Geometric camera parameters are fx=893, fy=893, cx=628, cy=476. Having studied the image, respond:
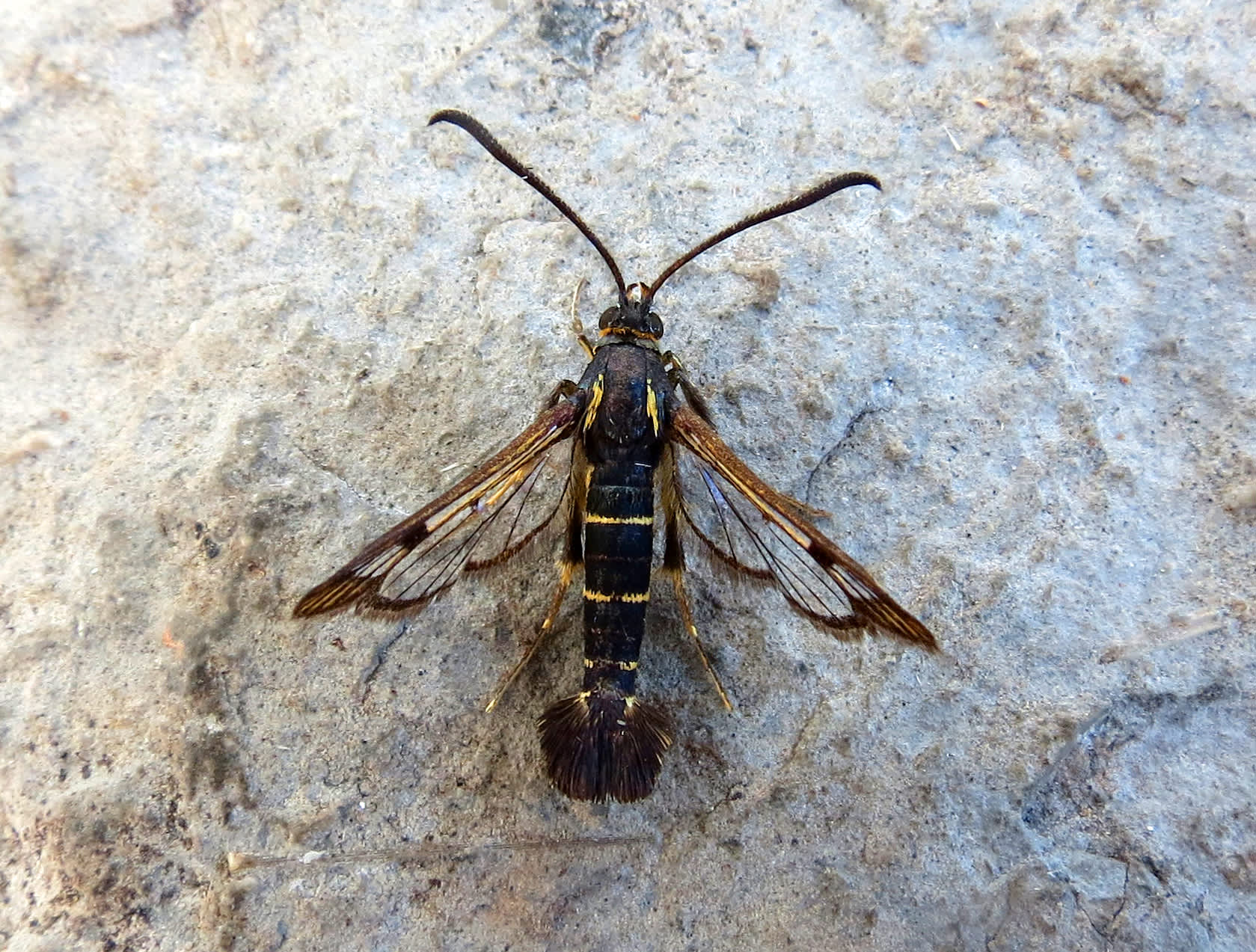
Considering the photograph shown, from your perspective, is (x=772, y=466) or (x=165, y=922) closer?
(x=165, y=922)

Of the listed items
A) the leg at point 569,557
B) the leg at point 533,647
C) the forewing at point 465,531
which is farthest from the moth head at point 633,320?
the leg at point 533,647

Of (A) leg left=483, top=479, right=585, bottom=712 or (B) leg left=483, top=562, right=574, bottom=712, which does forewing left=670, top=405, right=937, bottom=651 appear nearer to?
(A) leg left=483, top=479, right=585, bottom=712

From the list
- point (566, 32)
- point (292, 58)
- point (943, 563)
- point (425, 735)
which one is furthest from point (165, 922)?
point (566, 32)

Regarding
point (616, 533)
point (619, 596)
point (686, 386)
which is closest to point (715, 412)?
point (686, 386)

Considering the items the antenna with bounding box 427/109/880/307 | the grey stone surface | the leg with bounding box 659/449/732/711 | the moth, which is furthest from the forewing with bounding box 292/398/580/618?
the antenna with bounding box 427/109/880/307

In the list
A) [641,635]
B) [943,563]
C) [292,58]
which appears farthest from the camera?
[292,58]

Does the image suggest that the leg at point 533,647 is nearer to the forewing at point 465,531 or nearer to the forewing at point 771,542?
the forewing at point 465,531

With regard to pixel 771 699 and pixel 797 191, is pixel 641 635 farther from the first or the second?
pixel 797 191

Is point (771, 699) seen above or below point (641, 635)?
below

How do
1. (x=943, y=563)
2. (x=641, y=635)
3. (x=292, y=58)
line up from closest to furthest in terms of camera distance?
(x=641, y=635)
(x=943, y=563)
(x=292, y=58)
